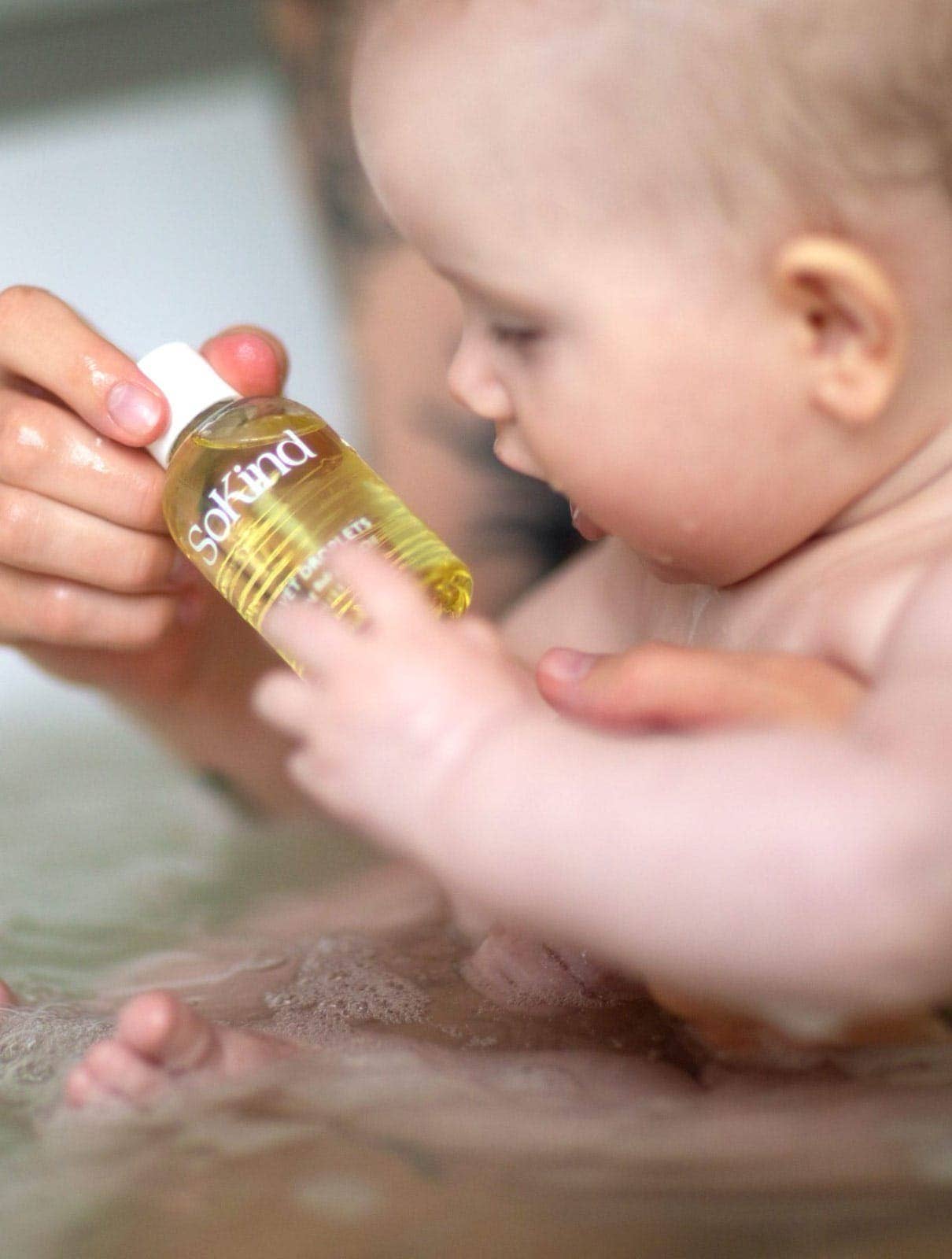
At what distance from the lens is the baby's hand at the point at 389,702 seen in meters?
0.55

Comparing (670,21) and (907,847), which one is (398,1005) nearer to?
(907,847)

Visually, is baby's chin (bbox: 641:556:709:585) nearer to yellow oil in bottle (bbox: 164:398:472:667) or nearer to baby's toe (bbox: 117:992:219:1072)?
yellow oil in bottle (bbox: 164:398:472:667)

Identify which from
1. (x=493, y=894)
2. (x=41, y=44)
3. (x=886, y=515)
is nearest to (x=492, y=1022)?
(x=493, y=894)

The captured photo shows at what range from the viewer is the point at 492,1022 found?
0.72 meters

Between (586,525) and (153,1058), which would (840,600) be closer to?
(586,525)

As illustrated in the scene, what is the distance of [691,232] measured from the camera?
612 millimetres

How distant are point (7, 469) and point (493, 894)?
47cm

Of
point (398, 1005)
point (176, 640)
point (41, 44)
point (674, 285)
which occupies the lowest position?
point (398, 1005)

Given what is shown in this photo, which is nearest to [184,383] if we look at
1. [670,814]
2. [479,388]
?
[479,388]

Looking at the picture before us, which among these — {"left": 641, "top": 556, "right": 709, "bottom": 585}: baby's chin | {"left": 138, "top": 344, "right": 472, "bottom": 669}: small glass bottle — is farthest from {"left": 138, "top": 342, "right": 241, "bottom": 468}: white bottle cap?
{"left": 641, "top": 556, "right": 709, "bottom": 585}: baby's chin

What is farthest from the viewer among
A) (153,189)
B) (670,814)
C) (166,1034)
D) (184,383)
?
(153,189)

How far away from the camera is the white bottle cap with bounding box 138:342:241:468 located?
0.76 meters

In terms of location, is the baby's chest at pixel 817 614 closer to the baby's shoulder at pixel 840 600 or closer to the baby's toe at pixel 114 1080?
the baby's shoulder at pixel 840 600

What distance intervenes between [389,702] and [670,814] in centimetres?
12
